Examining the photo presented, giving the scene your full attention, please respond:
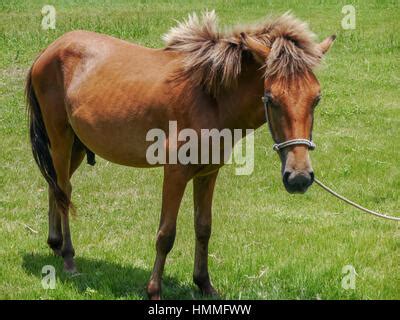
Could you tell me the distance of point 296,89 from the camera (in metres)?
3.88

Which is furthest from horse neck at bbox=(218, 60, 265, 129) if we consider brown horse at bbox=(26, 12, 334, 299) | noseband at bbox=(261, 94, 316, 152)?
noseband at bbox=(261, 94, 316, 152)

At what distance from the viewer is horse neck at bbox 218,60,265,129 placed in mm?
4305

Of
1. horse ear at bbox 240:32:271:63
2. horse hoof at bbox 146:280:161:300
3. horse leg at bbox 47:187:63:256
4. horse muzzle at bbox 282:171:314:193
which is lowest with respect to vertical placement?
horse hoof at bbox 146:280:161:300

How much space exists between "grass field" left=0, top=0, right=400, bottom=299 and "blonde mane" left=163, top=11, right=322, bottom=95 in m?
0.29

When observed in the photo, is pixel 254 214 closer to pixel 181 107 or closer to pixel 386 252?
pixel 386 252

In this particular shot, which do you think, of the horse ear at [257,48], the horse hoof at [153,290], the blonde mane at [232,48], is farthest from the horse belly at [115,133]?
the horse ear at [257,48]

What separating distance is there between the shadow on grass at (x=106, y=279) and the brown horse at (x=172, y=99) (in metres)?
0.13

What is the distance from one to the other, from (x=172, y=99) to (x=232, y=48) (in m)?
0.59

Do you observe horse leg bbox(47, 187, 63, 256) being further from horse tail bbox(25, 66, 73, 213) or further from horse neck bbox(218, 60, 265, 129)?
horse neck bbox(218, 60, 265, 129)

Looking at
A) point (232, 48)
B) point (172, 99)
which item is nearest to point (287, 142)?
point (232, 48)

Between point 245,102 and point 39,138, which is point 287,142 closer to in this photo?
point 245,102

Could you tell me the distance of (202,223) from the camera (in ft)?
16.3

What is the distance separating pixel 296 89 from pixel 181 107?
98cm
